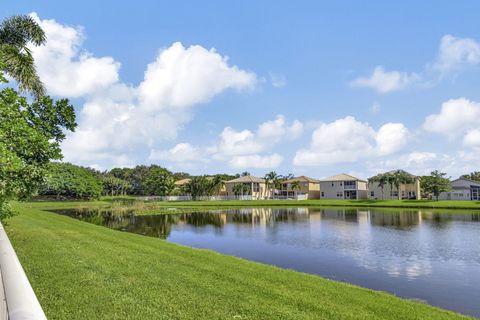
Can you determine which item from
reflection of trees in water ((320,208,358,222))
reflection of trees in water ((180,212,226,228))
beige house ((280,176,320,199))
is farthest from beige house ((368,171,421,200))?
reflection of trees in water ((180,212,226,228))

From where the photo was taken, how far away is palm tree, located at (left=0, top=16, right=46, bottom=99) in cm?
1981

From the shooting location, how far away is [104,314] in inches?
288

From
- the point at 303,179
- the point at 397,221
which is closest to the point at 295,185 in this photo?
the point at 303,179

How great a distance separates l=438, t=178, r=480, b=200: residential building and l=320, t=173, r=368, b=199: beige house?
805 inches

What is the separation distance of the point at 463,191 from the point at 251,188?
54.1 meters

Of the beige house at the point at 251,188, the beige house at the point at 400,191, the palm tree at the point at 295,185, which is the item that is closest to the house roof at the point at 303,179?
the palm tree at the point at 295,185

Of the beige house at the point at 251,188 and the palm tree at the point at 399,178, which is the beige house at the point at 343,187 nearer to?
the palm tree at the point at 399,178

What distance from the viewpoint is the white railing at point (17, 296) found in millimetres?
4504

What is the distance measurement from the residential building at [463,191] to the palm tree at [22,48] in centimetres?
9442

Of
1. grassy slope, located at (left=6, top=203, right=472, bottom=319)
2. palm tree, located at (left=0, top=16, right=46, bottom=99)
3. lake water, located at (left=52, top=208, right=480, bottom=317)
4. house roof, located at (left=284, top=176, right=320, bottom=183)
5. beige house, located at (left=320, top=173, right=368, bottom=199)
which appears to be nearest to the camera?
grassy slope, located at (left=6, top=203, right=472, bottom=319)

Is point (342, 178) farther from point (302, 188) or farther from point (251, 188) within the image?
point (251, 188)

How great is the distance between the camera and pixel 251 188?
110062mm

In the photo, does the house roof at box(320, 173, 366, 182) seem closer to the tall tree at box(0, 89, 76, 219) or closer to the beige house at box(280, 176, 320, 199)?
the beige house at box(280, 176, 320, 199)

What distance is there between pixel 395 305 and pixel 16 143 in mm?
11166
